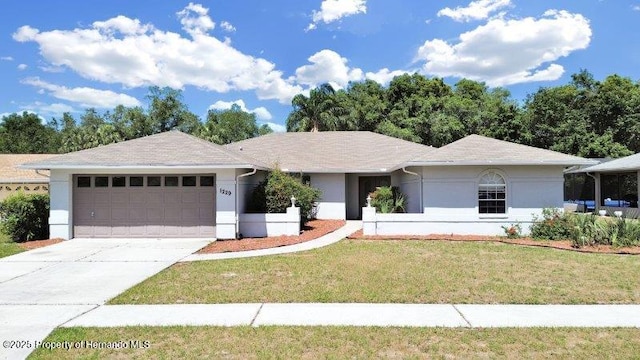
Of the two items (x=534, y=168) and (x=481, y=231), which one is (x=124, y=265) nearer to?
(x=481, y=231)

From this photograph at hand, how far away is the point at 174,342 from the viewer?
5.39 metres

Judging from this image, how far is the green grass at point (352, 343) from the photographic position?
497 centimetres

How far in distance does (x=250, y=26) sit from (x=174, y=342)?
19.4 meters

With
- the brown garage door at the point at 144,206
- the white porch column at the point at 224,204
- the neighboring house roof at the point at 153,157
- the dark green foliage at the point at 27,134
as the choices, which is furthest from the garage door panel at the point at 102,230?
the dark green foliage at the point at 27,134

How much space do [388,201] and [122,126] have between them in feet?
106

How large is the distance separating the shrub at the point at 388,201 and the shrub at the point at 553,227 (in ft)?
18.1

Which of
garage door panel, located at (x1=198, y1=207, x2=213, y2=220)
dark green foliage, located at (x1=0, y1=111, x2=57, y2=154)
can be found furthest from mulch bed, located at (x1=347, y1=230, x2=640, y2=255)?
dark green foliage, located at (x1=0, y1=111, x2=57, y2=154)

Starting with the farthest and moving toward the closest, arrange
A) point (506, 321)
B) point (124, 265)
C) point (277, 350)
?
point (124, 265) → point (506, 321) → point (277, 350)

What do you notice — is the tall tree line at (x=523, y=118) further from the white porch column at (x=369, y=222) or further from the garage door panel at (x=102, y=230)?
the garage door panel at (x=102, y=230)

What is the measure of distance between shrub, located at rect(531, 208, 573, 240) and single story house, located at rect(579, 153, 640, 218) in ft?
34.9

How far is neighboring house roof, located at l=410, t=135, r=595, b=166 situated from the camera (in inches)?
590

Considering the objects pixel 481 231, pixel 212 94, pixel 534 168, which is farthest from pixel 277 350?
pixel 212 94

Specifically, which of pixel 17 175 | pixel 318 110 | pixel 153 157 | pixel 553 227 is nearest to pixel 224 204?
pixel 153 157

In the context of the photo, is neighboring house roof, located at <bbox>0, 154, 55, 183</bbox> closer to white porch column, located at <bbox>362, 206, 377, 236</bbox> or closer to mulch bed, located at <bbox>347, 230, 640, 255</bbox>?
white porch column, located at <bbox>362, 206, 377, 236</bbox>
